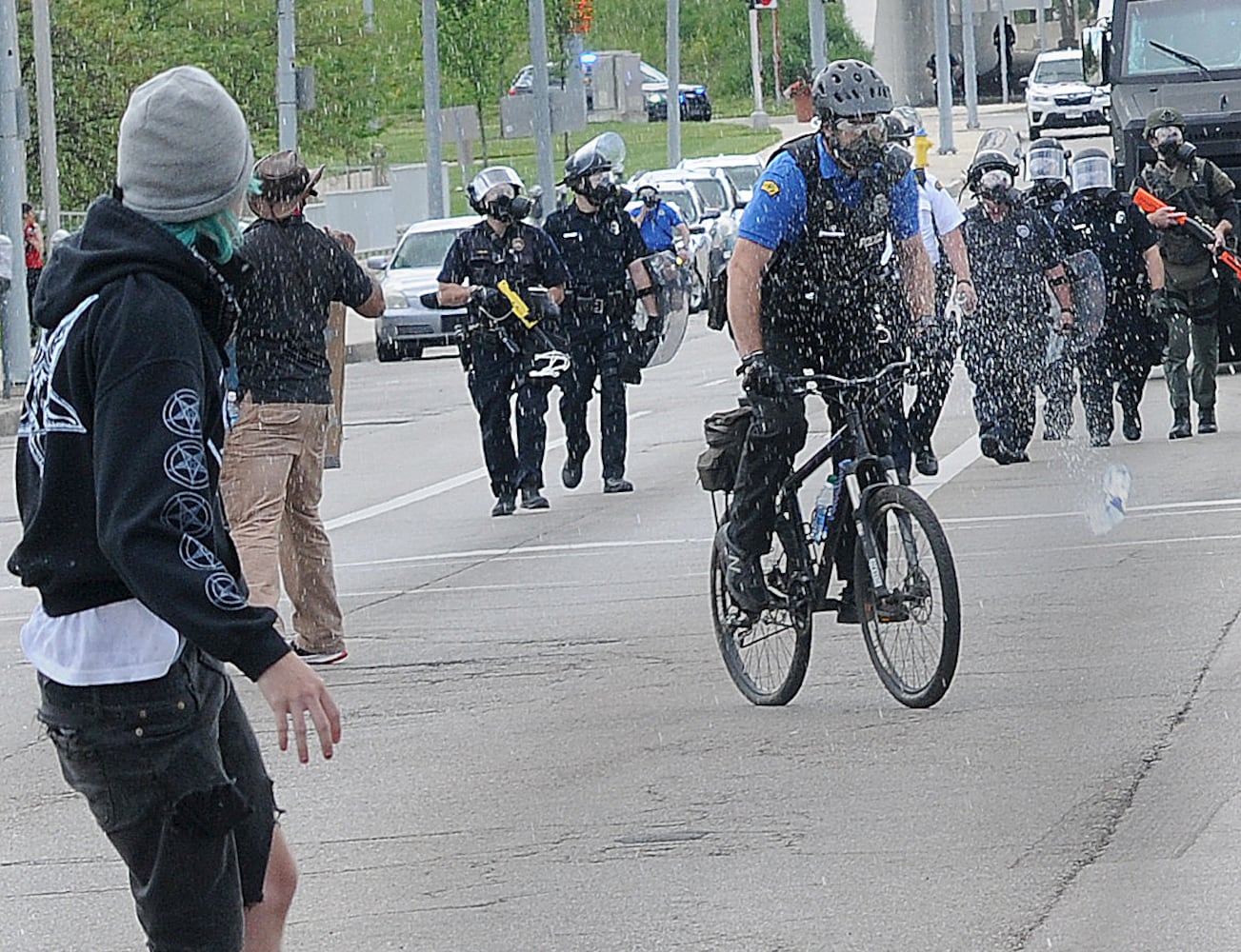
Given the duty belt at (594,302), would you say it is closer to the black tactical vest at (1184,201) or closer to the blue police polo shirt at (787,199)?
the black tactical vest at (1184,201)

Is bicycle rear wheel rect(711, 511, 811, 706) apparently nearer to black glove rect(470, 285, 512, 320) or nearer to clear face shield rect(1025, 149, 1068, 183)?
black glove rect(470, 285, 512, 320)

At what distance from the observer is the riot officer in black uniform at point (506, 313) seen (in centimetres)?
1420

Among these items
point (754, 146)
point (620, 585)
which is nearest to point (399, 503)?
point (620, 585)

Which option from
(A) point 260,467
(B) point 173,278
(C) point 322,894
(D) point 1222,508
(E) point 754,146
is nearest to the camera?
(B) point 173,278

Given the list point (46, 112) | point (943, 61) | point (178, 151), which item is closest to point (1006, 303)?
point (178, 151)

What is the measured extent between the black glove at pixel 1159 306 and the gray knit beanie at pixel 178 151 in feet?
41.5

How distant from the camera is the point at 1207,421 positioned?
52.4 feet

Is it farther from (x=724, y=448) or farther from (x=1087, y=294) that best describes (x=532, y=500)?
(x=724, y=448)

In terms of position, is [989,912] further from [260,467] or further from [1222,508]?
[1222,508]

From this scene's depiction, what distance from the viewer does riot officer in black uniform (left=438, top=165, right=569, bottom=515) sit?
1420cm

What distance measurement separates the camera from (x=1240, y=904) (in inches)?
220

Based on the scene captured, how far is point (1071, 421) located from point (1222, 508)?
3.88m

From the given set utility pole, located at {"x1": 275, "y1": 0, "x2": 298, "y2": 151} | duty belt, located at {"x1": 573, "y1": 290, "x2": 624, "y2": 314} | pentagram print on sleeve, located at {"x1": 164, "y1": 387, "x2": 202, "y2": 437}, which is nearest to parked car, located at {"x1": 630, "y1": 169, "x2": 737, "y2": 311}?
utility pole, located at {"x1": 275, "y1": 0, "x2": 298, "y2": 151}

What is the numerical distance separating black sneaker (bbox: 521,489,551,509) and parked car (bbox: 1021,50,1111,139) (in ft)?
132
